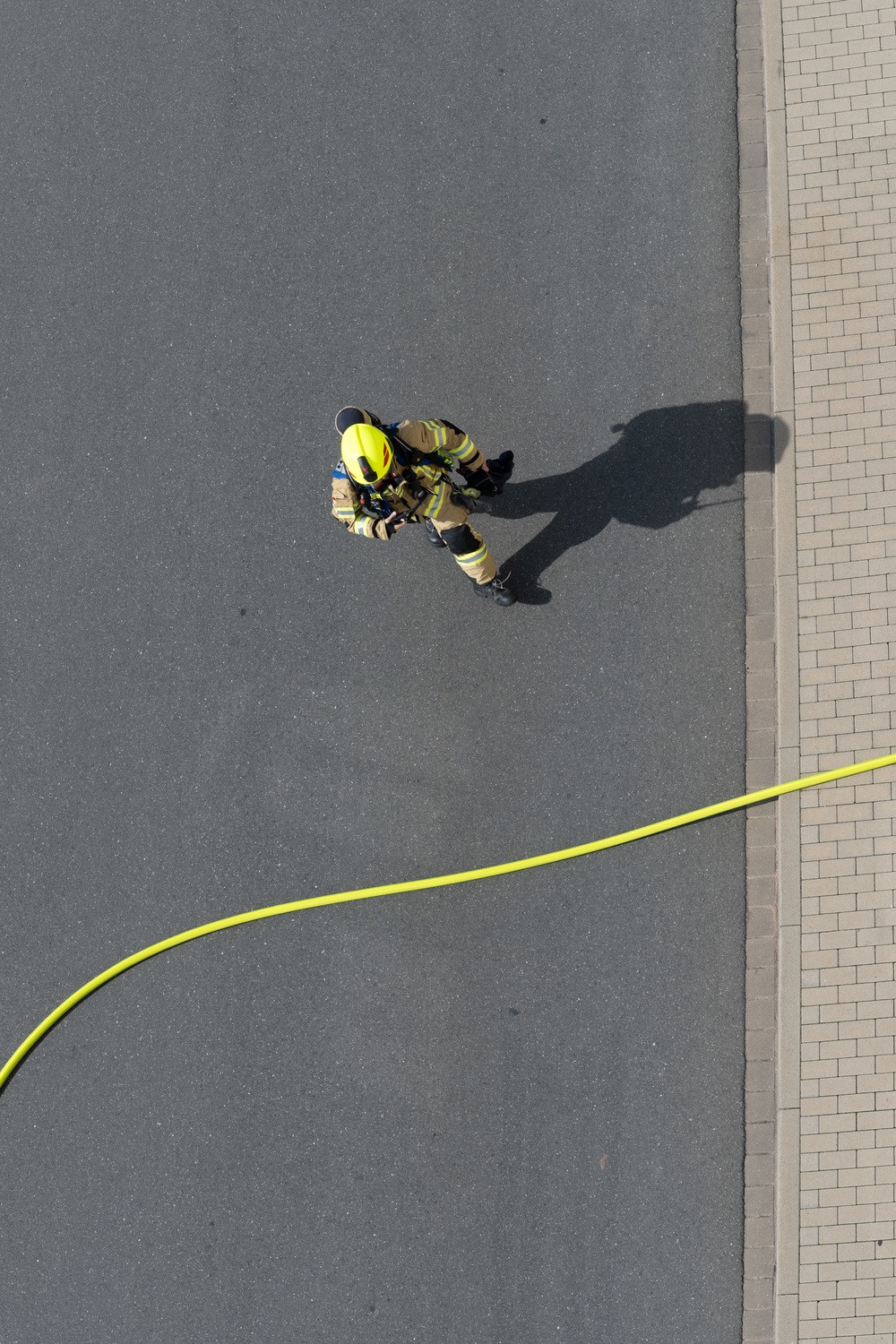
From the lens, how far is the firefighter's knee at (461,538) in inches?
231

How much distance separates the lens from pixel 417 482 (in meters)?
5.53

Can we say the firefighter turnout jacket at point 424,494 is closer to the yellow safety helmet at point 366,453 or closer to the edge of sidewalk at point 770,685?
the yellow safety helmet at point 366,453

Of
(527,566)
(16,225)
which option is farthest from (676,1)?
(16,225)

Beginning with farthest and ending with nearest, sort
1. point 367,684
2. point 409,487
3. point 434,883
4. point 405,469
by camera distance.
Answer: point 367,684, point 434,883, point 409,487, point 405,469

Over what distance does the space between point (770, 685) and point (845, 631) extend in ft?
1.80

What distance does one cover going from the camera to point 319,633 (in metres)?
6.58

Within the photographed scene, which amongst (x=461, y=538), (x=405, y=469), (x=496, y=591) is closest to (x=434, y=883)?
(x=496, y=591)

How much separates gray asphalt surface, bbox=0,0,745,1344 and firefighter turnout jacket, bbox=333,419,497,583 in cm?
73

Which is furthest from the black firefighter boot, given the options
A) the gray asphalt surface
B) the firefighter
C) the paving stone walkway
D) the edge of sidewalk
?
the paving stone walkway

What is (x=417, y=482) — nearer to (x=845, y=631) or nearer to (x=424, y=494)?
(x=424, y=494)

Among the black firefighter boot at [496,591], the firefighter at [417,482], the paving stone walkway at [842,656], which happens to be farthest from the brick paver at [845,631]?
the firefighter at [417,482]

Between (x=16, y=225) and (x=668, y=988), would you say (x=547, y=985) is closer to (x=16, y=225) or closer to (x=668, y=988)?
(x=668, y=988)

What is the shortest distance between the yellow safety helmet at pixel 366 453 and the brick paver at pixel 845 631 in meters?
2.74

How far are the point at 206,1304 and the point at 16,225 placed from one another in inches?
284
